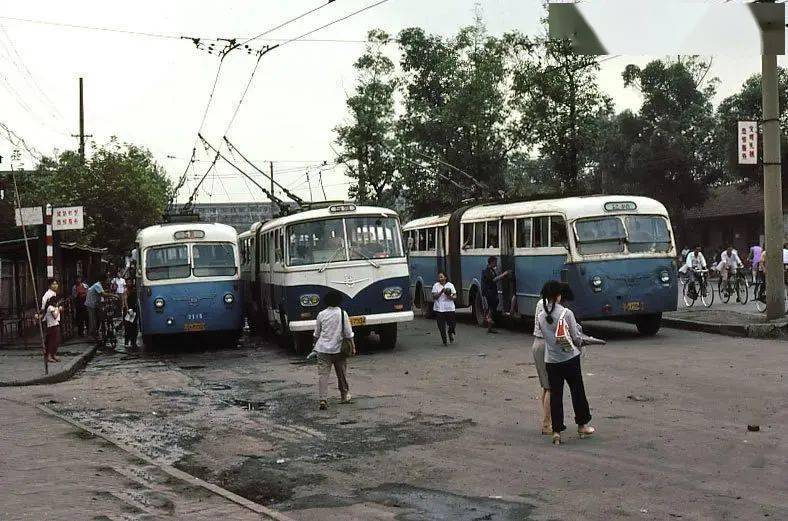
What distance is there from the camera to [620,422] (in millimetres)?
11484

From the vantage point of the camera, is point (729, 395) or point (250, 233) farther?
point (250, 233)

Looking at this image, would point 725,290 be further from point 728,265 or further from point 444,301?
point 444,301

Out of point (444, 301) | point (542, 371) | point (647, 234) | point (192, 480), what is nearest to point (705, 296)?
point (647, 234)

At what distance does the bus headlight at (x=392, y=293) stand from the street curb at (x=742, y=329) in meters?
6.68

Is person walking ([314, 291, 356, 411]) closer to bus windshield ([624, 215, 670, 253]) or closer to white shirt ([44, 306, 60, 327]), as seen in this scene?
white shirt ([44, 306, 60, 327])

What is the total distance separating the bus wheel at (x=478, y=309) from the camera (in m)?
27.0

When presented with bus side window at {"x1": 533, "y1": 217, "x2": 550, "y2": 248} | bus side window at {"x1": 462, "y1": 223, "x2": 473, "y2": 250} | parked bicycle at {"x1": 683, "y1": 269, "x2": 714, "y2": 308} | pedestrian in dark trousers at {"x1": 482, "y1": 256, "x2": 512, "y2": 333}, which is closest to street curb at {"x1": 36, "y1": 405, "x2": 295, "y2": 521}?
bus side window at {"x1": 533, "y1": 217, "x2": 550, "y2": 248}

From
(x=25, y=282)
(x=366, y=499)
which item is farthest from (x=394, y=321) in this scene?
(x=25, y=282)

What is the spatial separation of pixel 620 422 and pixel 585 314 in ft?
31.9

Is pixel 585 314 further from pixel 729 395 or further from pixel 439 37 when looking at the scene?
pixel 439 37

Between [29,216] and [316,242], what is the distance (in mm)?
5644

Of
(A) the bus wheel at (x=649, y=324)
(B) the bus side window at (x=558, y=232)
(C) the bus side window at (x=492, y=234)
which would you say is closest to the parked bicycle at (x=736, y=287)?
(C) the bus side window at (x=492, y=234)

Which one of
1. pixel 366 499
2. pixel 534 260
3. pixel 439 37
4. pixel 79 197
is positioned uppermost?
pixel 439 37

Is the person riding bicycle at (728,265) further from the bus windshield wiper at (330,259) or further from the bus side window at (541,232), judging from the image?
the bus windshield wiper at (330,259)
